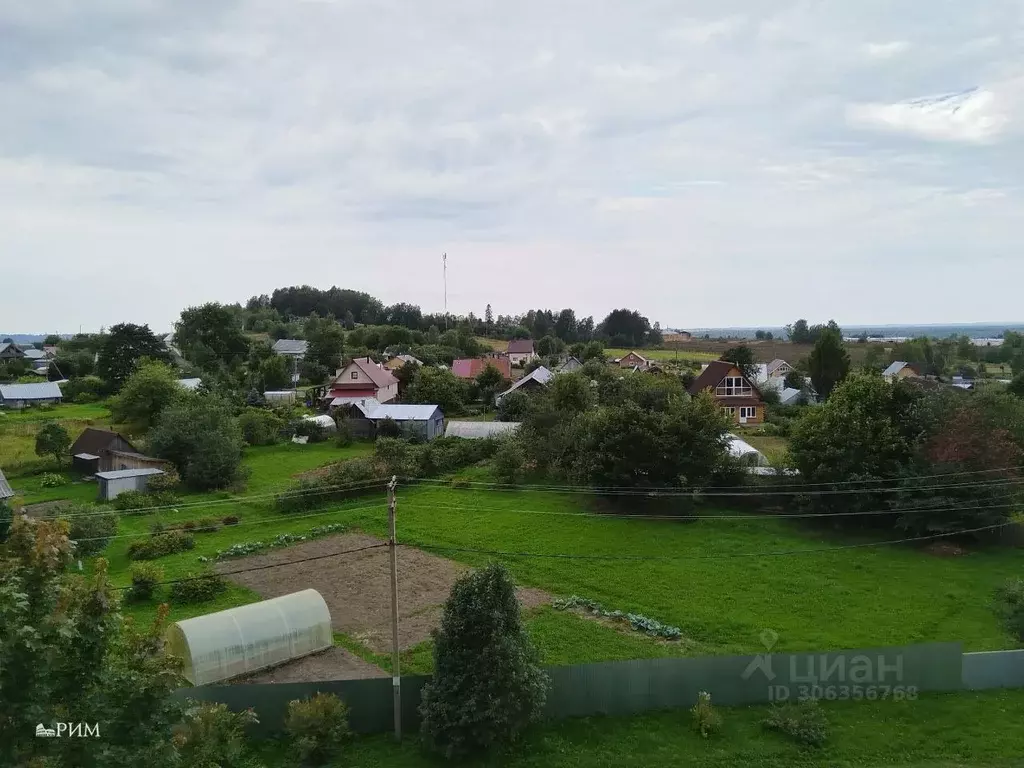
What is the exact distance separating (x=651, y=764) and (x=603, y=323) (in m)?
118

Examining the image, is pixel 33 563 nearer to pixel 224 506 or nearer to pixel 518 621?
pixel 518 621

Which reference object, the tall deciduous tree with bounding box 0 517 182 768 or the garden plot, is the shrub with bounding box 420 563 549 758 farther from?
the tall deciduous tree with bounding box 0 517 182 768

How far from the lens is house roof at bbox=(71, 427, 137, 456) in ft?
107

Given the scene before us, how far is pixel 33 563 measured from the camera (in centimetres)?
649

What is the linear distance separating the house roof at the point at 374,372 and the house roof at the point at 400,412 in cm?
858

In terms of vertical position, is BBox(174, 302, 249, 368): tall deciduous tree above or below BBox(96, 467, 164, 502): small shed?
above

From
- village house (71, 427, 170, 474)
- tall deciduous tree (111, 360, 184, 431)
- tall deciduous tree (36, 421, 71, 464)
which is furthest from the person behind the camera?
tall deciduous tree (111, 360, 184, 431)

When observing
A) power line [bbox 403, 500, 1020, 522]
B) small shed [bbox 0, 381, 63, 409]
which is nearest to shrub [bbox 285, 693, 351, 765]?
power line [bbox 403, 500, 1020, 522]

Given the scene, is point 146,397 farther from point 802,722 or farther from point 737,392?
point 802,722

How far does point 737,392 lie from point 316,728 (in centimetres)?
3989

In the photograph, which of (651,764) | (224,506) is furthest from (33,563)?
(224,506)

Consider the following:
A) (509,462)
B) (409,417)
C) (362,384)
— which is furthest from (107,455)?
(362,384)

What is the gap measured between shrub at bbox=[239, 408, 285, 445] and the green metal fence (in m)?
29.4

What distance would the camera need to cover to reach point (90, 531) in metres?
22.1
